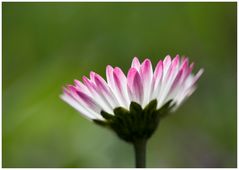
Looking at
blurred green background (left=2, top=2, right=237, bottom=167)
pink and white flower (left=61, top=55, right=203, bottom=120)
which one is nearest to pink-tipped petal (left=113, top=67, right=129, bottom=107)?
pink and white flower (left=61, top=55, right=203, bottom=120)

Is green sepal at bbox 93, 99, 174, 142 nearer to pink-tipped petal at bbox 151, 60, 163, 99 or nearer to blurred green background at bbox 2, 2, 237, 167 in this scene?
pink-tipped petal at bbox 151, 60, 163, 99

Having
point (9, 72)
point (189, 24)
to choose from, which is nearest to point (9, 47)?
point (9, 72)

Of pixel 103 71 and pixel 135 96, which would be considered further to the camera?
pixel 103 71

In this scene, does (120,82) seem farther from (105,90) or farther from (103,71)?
(103,71)

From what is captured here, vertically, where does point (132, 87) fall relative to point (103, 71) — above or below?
below

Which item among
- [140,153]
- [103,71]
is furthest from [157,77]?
[103,71]

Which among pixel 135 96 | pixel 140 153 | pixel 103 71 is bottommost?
pixel 140 153
